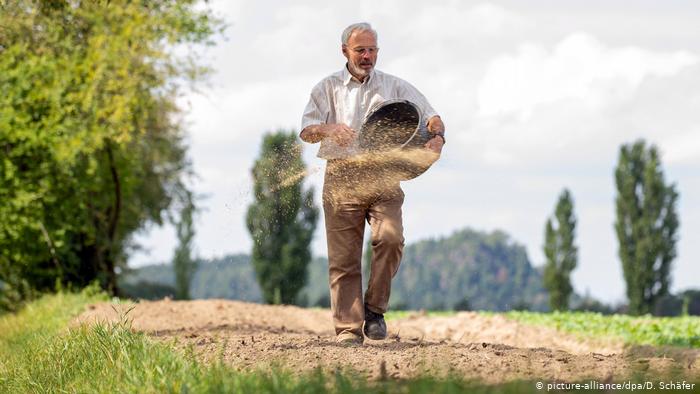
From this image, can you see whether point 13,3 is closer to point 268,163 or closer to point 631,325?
point 268,163

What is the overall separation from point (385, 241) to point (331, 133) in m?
0.94

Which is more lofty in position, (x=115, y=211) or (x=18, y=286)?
(x=115, y=211)

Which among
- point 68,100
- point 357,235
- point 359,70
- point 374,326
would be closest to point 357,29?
point 359,70

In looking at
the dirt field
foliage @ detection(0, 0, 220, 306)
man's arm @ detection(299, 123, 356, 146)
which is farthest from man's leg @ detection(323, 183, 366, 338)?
foliage @ detection(0, 0, 220, 306)

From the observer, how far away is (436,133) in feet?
24.6

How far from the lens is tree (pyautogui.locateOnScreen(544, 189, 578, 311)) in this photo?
3666 centimetres

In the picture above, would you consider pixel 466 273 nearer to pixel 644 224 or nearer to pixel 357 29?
pixel 644 224

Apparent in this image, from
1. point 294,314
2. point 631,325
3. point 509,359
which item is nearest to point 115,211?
point 294,314

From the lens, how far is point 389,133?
7.54 m

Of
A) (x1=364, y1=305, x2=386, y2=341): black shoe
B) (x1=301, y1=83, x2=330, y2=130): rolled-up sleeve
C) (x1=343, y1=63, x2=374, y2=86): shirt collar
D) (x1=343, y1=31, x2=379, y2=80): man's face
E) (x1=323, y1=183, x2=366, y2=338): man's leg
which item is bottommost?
(x1=364, y1=305, x2=386, y2=341): black shoe

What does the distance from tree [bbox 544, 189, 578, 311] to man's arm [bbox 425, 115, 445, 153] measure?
2932 centimetres

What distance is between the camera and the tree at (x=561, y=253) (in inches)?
1443

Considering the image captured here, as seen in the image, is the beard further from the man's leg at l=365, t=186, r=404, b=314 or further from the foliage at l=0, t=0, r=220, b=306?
the foliage at l=0, t=0, r=220, b=306

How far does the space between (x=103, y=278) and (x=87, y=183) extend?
3.03m
